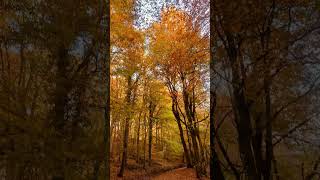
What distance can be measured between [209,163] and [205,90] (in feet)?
1.94

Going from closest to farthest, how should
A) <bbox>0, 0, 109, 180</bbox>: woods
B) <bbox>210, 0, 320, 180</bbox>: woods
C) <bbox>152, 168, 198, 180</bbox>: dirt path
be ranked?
<bbox>210, 0, 320, 180</bbox>: woods
<bbox>0, 0, 109, 180</bbox>: woods
<bbox>152, 168, 198, 180</bbox>: dirt path

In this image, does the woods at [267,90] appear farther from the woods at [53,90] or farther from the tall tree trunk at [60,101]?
the tall tree trunk at [60,101]

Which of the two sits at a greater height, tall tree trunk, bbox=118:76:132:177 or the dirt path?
tall tree trunk, bbox=118:76:132:177

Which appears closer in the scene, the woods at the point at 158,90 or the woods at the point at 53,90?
the woods at the point at 53,90

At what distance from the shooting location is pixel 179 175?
2.72 m

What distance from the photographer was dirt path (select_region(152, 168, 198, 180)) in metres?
2.63

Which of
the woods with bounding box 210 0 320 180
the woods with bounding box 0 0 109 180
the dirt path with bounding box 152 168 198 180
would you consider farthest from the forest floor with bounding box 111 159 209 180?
the woods with bounding box 210 0 320 180

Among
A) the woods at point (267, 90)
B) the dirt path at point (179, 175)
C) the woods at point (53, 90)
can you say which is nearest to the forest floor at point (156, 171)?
the dirt path at point (179, 175)

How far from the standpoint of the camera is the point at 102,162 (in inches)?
101

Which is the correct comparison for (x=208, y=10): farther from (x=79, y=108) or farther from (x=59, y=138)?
(x=59, y=138)

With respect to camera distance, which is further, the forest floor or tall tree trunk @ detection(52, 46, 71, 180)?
the forest floor

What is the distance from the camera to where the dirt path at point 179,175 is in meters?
2.63

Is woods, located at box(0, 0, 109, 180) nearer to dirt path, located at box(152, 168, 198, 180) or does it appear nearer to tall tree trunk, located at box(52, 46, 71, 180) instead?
tall tree trunk, located at box(52, 46, 71, 180)

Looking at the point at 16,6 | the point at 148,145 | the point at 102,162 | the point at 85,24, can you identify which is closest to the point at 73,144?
the point at 102,162
